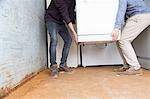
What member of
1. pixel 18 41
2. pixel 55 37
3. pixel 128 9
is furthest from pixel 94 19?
pixel 18 41

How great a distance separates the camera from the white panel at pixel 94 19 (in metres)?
2.30

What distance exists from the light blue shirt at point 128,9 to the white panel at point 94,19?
2.7 inches

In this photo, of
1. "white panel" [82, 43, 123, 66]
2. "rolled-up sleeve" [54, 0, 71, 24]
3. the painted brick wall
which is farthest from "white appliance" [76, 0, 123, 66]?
"white panel" [82, 43, 123, 66]

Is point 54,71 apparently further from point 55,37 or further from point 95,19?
point 95,19

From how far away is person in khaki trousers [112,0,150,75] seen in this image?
7.48ft

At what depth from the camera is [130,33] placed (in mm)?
2371

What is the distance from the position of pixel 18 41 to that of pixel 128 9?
3.70 feet

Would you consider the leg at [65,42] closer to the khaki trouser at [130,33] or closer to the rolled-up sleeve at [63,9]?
the rolled-up sleeve at [63,9]

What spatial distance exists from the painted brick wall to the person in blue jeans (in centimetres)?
14

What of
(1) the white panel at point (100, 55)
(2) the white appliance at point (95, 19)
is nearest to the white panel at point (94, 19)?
(2) the white appliance at point (95, 19)

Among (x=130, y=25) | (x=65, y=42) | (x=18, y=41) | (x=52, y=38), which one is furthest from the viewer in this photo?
(x=65, y=42)

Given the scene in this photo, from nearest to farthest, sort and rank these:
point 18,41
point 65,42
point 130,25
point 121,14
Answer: point 18,41 < point 121,14 < point 130,25 < point 65,42

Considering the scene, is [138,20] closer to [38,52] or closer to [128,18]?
[128,18]

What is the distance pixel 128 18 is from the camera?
7.89 feet
